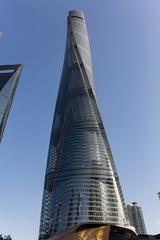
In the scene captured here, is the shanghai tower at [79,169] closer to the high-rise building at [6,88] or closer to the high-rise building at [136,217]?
the high-rise building at [136,217]

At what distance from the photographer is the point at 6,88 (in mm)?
44781

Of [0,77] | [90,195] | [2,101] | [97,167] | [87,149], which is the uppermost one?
[87,149]

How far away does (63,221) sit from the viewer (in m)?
117

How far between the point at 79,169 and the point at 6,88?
8882 centimetres

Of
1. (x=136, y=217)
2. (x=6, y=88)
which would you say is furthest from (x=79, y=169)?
(x=6, y=88)

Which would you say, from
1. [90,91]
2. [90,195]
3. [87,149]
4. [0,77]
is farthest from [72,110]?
[0,77]

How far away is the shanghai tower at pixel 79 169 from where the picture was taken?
12056 cm

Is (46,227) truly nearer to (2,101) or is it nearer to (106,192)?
(106,192)

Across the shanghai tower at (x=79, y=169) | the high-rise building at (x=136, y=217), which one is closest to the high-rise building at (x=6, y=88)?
the shanghai tower at (x=79, y=169)

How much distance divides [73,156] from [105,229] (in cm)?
9879

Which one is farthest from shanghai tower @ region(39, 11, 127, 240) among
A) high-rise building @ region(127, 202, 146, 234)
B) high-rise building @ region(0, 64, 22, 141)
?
high-rise building @ region(0, 64, 22, 141)

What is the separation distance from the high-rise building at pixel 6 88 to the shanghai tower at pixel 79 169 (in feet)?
263

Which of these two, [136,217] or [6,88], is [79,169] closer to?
[136,217]

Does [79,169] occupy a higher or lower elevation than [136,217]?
higher
